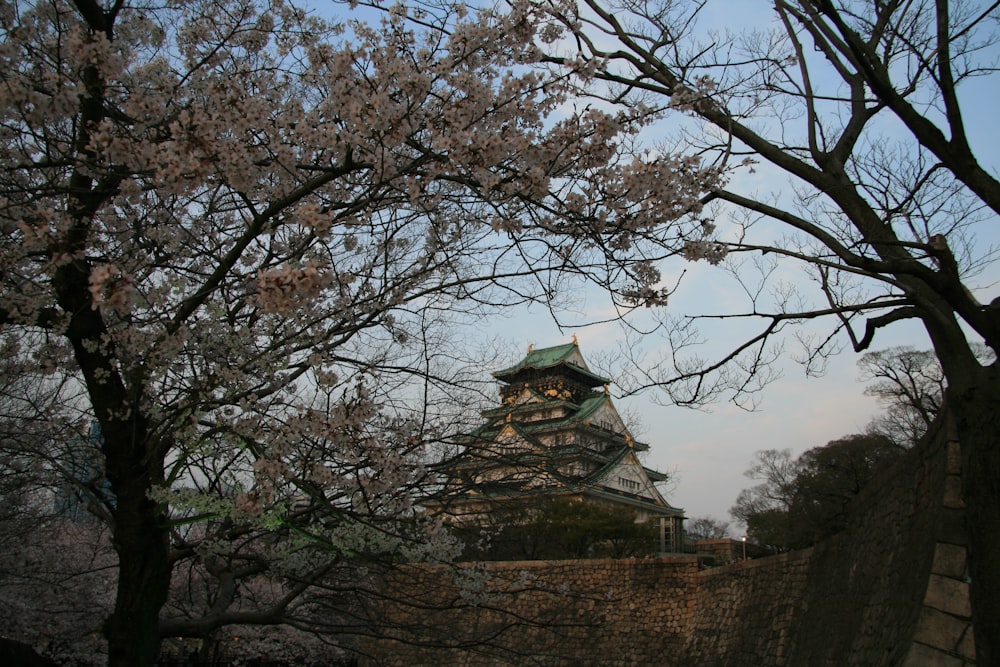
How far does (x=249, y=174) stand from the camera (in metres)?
3.02

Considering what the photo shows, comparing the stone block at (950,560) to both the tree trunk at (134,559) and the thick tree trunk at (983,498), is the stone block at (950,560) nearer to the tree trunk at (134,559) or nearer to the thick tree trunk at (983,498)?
the thick tree trunk at (983,498)

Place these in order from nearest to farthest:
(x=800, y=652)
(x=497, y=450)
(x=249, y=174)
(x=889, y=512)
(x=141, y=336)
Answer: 1. (x=249, y=174)
2. (x=141, y=336)
3. (x=497, y=450)
4. (x=889, y=512)
5. (x=800, y=652)

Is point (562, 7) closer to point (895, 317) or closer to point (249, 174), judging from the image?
point (249, 174)

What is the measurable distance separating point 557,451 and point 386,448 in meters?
2.04

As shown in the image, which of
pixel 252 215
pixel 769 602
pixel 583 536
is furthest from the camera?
pixel 583 536

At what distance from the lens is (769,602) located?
10.2 m

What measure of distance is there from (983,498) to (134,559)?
489cm

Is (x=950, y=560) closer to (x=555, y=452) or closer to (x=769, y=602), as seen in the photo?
(x=555, y=452)

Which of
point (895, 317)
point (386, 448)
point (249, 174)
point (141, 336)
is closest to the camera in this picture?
point (249, 174)

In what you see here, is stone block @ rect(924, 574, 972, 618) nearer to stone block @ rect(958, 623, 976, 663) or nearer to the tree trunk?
stone block @ rect(958, 623, 976, 663)

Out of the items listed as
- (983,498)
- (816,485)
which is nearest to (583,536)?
(816,485)

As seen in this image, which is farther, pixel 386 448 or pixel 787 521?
pixel 787 521

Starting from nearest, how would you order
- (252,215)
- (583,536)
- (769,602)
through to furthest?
(252,215) < (769,602) < (583,536)

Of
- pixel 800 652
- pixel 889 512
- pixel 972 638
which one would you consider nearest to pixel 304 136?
pixel 972 638
